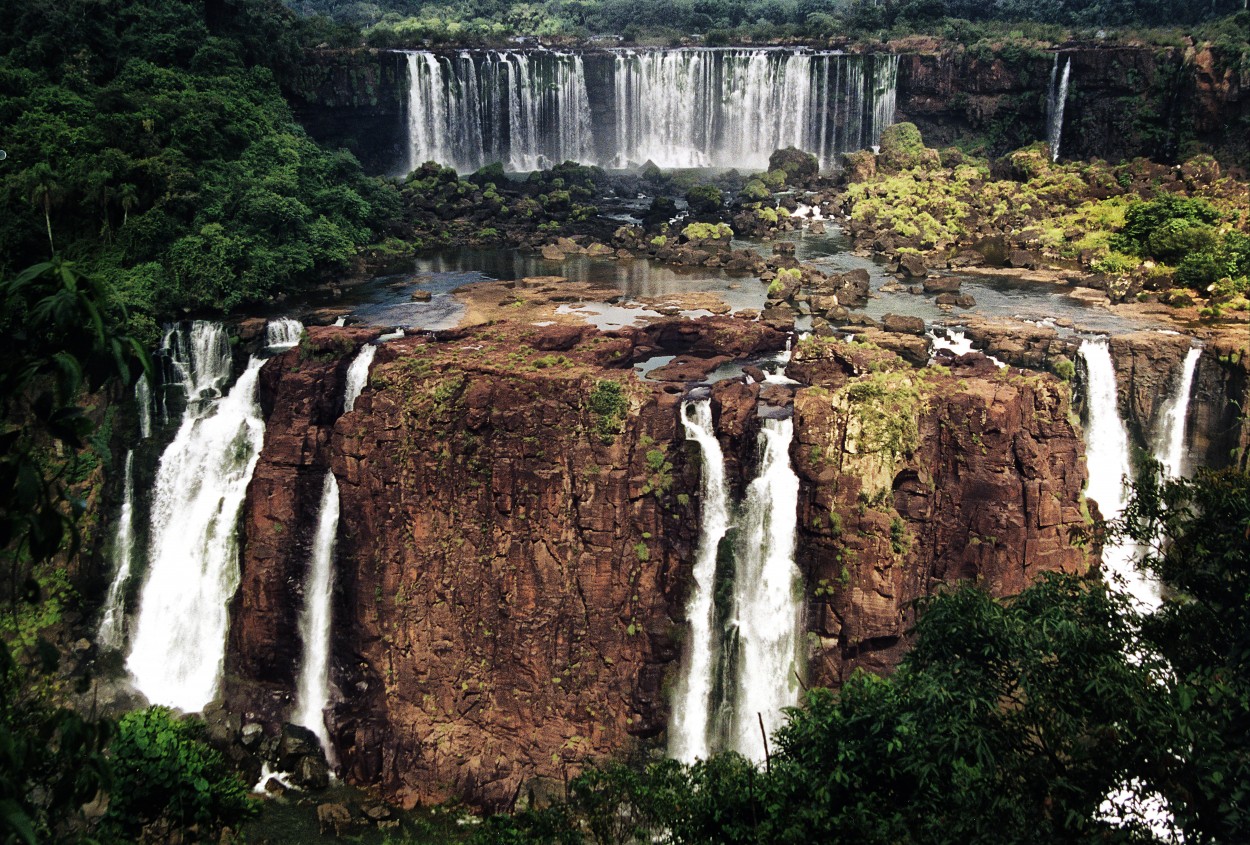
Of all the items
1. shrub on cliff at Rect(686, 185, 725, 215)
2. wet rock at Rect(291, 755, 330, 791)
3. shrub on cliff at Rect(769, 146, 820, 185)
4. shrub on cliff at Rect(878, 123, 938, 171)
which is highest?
shrub on cliff at Rect(878, 123, 938, 171)

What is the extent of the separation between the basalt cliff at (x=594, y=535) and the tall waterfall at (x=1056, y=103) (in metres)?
30.4

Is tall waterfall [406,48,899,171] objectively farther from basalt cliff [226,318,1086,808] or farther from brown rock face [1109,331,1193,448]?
basalt cliff [226,318,1086,808]

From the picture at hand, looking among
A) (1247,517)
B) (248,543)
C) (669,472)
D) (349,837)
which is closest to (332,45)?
(248,543)

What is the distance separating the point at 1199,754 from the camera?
501 inches

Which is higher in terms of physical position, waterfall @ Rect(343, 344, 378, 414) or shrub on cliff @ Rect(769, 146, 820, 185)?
shrub on cliff @ Rect(769, 146, 820, 185)

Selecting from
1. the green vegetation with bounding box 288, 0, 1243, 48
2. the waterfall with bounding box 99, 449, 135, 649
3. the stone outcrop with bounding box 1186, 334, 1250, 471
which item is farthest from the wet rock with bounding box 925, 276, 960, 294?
the green vegetation with bounding box 288, 0, 1243, 48

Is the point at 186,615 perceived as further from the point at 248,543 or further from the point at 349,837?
the point at 349,837

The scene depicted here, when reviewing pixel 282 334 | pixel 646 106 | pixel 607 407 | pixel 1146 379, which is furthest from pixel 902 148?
pixel 607 407

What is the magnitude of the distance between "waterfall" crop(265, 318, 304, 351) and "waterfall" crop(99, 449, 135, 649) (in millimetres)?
4748

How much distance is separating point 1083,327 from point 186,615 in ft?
82.7

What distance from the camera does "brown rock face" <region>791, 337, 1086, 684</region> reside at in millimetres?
24766

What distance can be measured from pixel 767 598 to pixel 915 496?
157 inches

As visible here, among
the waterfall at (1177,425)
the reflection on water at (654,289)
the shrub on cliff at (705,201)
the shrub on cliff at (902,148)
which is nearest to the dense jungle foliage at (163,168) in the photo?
the reflection on water at (654,289)

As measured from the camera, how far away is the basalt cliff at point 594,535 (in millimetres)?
25047
